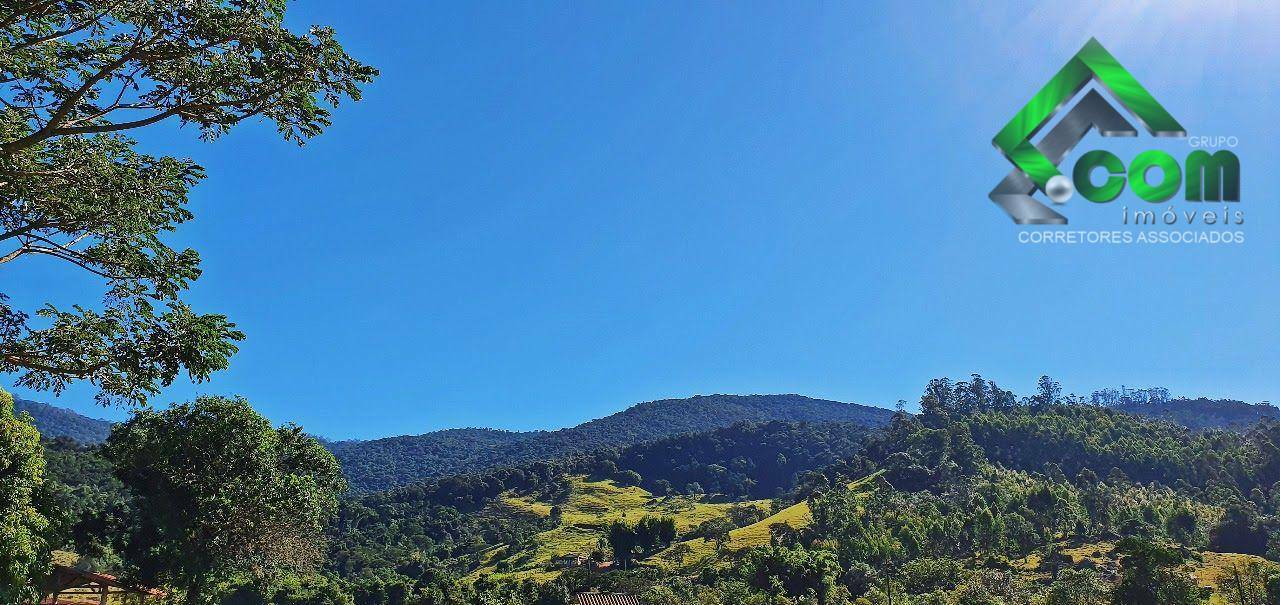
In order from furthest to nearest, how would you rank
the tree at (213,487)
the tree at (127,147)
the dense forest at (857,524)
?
the dense forest at (857,524)
the tree at (213,487)
the tree at (127,147)

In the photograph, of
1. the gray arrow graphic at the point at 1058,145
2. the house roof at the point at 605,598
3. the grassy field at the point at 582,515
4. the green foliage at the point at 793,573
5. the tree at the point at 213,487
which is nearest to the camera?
the gray arrow graphic at the point at 1058,145

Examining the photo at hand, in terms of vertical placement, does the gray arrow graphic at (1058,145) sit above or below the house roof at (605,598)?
above

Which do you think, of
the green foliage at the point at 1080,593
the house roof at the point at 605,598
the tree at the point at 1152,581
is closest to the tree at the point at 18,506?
the house roof at the point at 605,598

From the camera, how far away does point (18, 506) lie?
2152 cm

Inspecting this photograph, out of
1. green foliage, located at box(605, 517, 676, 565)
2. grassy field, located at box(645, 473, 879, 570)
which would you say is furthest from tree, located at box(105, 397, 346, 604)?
green foliage, located at box(605, 517, 676, 565)

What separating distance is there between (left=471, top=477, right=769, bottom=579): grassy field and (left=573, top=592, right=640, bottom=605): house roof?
65.6ft

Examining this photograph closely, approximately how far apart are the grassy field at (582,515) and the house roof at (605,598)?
20.0 m

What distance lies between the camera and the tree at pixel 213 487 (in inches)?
1145

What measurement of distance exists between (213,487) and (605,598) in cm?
3438

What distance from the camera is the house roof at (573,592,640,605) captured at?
54844 millimetres

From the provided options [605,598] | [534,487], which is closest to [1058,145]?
[605,598]

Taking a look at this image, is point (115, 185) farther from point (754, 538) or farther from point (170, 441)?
point (754, 538)

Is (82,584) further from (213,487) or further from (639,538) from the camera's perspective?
(639,538)

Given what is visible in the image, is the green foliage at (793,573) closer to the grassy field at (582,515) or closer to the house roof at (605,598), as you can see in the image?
the house roof at (605,598)
